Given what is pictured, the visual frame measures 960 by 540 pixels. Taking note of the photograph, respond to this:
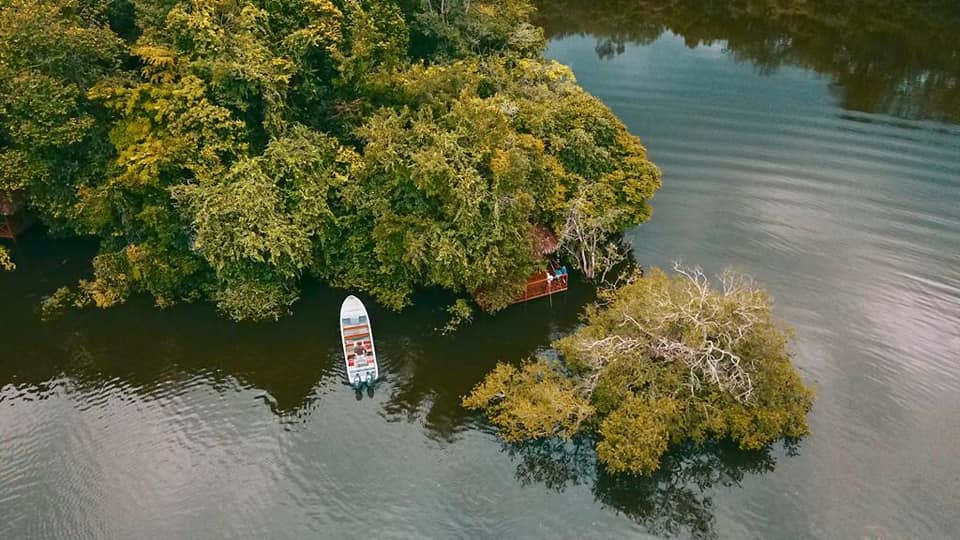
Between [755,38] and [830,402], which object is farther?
[755,38]

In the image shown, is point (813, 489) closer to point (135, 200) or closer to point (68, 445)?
point (68, 445)

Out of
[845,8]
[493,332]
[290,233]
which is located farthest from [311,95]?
[845,8]

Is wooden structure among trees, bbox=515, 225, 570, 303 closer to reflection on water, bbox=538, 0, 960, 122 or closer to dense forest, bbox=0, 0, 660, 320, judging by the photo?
dense forest, bbox=0, 0, 660, 320

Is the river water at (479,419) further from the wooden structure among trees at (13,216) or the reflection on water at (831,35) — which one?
the reflection on water at (831,35)

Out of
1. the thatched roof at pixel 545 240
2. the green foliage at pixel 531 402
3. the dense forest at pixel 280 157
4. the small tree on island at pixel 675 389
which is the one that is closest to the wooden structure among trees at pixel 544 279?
the thatched roof at pixel 545 240

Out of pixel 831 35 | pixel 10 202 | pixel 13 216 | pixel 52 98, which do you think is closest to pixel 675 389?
pixel 52 98

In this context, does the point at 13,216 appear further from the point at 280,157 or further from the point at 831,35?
the point at 831,35

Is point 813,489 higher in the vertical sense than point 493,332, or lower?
lower
